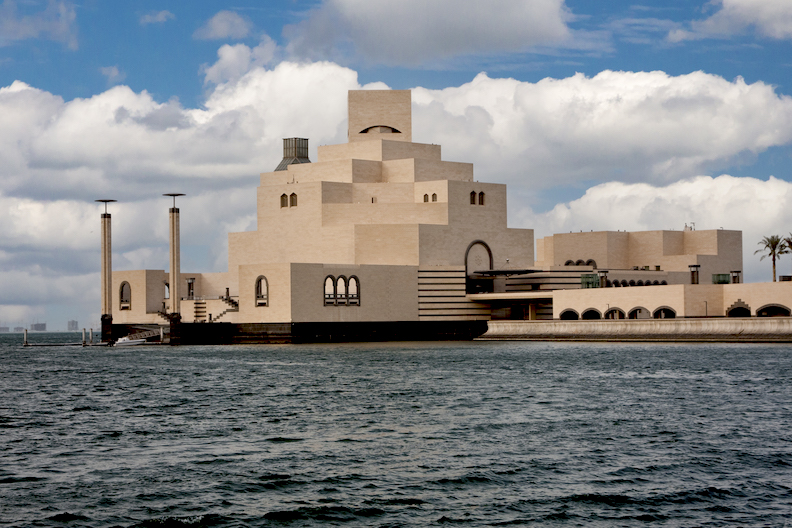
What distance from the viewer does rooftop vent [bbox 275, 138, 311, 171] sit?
12138 cm

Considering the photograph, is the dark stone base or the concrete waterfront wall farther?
the dark stone base

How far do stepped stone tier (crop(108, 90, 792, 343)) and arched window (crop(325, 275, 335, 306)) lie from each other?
0.71 ft

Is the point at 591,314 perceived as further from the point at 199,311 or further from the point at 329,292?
the point at 199,311

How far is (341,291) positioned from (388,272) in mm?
4978

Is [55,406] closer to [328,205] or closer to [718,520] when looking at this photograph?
[718,520]

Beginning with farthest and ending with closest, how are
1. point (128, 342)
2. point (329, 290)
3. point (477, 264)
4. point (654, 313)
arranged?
point (477, 264) → point (128, 342) → point (329, 290) → point (654, 313)

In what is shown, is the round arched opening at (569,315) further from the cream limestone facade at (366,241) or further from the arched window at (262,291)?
the arched window at (262,291)

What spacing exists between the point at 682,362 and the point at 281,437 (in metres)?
31.4

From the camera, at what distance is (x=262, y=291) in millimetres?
80750

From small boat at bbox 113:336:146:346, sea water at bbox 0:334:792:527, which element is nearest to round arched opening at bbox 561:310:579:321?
sea water at bbox 0:334:792:527

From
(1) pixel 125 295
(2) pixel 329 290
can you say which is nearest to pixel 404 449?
(2) pixel 329 290

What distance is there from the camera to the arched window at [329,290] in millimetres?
81000

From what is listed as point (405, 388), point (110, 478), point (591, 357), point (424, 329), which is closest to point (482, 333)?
point (424, 329)

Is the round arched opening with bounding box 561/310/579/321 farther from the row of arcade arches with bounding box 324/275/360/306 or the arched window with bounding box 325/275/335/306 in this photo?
the arched window with bounding box 325/275/335/306
